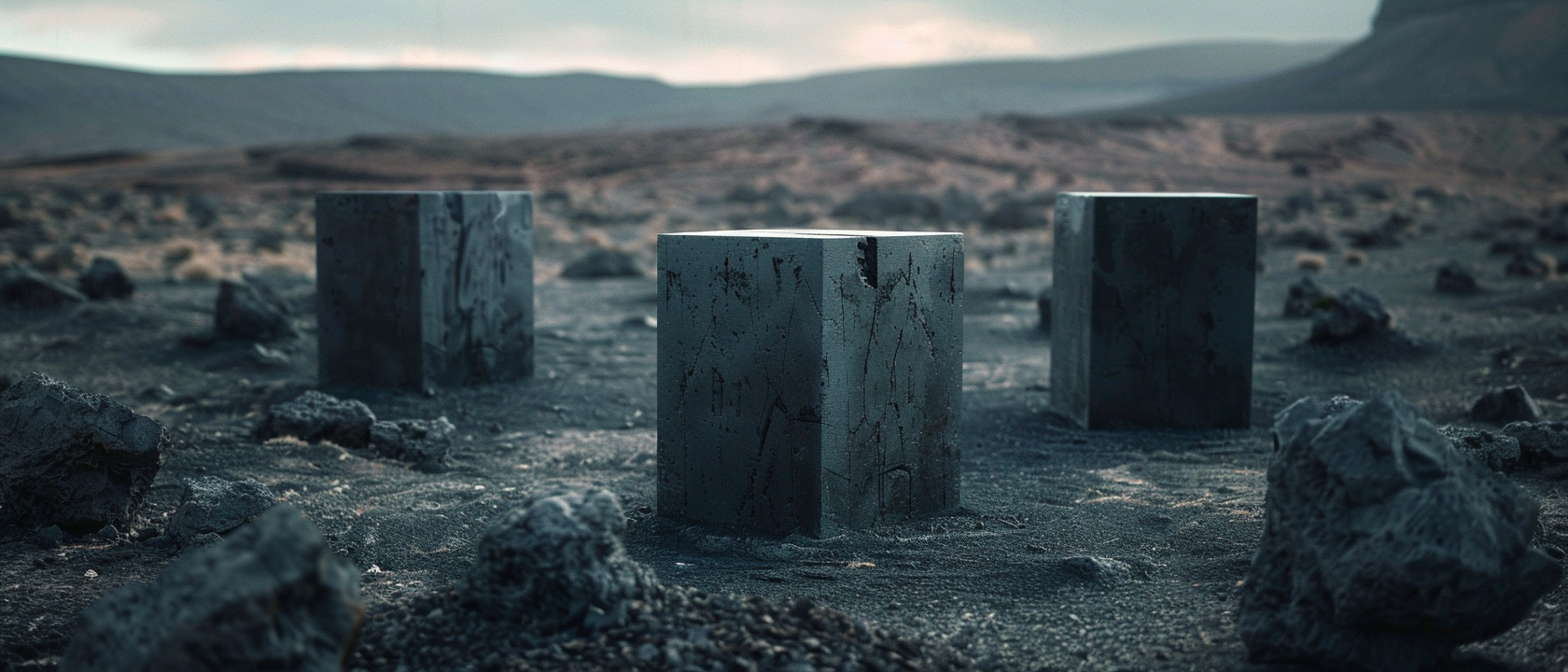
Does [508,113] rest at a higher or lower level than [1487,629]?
higher

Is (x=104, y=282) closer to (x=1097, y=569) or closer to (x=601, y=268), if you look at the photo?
(x=601, y=268)

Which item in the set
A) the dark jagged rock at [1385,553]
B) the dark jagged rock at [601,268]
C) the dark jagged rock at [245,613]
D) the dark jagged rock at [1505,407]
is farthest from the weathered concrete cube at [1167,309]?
the dark jagged rock at [601,268]

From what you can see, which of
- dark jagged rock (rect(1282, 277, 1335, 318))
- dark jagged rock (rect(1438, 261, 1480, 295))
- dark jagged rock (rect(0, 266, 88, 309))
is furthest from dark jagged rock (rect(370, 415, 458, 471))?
dark jagged rock (rect(1438, 261, 1480, 295))

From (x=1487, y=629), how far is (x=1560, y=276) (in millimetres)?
12907

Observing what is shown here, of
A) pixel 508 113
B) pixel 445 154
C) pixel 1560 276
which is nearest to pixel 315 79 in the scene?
pixel 508 113

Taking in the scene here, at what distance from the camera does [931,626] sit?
378 centimetres

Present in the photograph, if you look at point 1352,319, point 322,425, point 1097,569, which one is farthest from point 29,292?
point 1352,319

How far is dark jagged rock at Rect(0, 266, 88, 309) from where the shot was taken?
1131 centimetres

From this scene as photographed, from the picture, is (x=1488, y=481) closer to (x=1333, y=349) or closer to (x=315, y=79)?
(x=1333, y=349)

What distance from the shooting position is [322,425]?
21.6 ft

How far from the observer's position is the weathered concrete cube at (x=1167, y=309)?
703 centimetres

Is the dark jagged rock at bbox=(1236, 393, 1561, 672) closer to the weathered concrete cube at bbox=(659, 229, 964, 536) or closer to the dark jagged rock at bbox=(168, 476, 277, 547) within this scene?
the weathered concrete cube at bbox=(659, 229, 964, 536)

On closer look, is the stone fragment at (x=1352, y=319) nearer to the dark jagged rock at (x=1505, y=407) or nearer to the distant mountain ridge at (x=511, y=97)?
the dark jagged rock at (x=1505, y=407)

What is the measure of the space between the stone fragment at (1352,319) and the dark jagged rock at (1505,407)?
2.34 m
